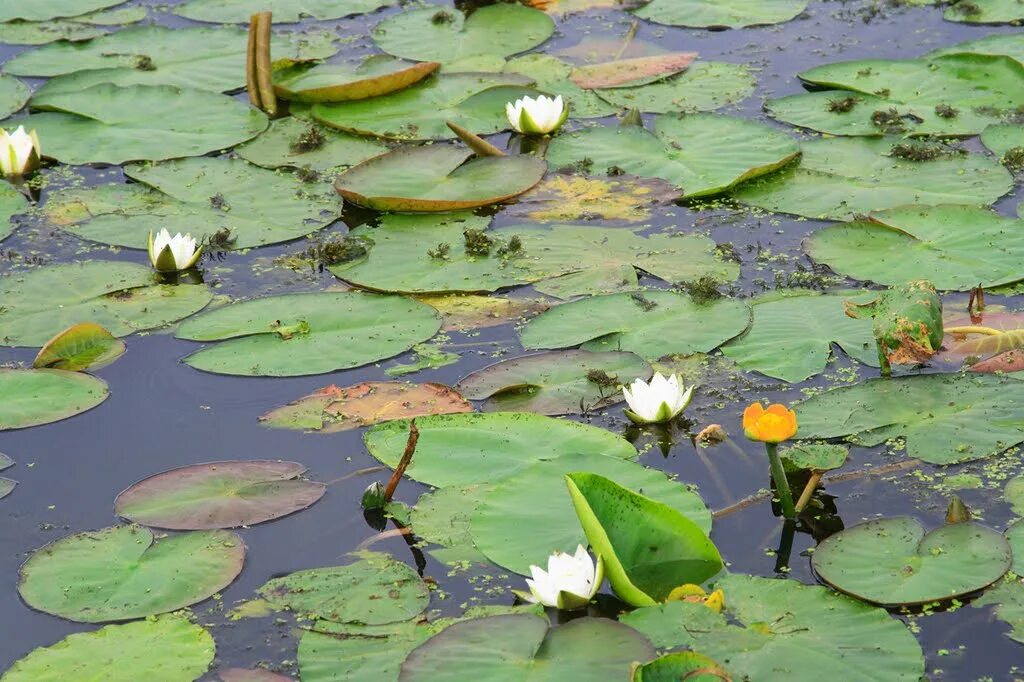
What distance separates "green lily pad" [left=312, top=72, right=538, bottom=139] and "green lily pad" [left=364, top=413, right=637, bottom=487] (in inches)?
94.0

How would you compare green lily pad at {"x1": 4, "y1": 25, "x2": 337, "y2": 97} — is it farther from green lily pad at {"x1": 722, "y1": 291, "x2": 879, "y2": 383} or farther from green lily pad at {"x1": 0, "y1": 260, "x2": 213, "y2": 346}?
green lily pad at {"x1": 722, "y1": 291, "x2": 879, "y2": 383}

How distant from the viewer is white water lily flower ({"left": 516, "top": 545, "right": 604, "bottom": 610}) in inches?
124

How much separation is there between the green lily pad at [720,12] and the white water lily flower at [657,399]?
379 centimetres

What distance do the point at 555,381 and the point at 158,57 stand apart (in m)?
3.75

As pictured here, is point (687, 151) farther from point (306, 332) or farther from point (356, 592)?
point (356, 592)

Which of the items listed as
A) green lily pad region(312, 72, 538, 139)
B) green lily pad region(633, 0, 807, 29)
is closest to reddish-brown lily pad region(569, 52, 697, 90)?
green lily pad region(312, 72, 538, 139)

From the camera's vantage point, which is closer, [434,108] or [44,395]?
[44,395]

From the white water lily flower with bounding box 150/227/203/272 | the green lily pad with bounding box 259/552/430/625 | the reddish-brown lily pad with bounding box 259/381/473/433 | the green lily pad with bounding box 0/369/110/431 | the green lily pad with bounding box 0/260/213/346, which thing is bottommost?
the green lily pad with bounding box 259/552/430/625

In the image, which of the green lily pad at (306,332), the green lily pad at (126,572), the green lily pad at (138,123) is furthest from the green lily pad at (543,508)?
the green lily pad at (138,123)

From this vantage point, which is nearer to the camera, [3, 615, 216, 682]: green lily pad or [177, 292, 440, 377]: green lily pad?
[3, 615, 216, 682]: green lily pad

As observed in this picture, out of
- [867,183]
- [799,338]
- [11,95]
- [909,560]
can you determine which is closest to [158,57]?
[11,95]

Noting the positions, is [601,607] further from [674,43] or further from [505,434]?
[674,43]

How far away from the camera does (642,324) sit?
4500 mm

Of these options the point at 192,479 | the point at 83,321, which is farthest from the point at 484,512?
the point at 83,321
